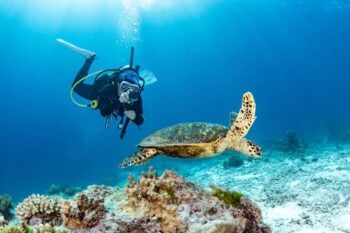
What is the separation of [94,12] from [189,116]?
88.6 metres

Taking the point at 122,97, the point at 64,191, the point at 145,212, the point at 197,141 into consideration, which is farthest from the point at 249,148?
the point at 64,191

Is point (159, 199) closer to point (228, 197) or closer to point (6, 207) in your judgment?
point (228, 197)

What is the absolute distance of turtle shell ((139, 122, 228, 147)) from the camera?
5.36m

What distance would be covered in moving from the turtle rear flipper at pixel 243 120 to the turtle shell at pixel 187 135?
9.2 inches

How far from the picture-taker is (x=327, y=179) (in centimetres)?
943

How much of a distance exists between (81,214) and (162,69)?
12564cm

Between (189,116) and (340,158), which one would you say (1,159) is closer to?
(189,116)

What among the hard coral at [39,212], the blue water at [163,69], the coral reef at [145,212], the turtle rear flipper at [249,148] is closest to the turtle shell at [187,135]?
the turtle rear flipper at [249,148]

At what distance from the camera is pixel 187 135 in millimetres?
5441

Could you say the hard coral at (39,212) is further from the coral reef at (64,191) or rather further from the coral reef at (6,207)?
the coral reef at (64,191)

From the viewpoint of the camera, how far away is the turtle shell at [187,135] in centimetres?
536

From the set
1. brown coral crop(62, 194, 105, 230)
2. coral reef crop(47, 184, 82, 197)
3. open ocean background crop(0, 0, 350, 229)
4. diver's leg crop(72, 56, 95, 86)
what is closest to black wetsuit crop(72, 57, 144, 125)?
diver's leg crop(72, 56, 95, 86)

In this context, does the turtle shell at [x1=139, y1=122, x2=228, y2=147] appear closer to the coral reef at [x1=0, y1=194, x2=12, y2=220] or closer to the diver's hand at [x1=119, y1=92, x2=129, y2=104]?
the diver's hand at [x1=119, y1=92, x2=129, y2=104]

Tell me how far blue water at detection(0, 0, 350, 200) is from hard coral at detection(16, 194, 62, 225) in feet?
78.6
